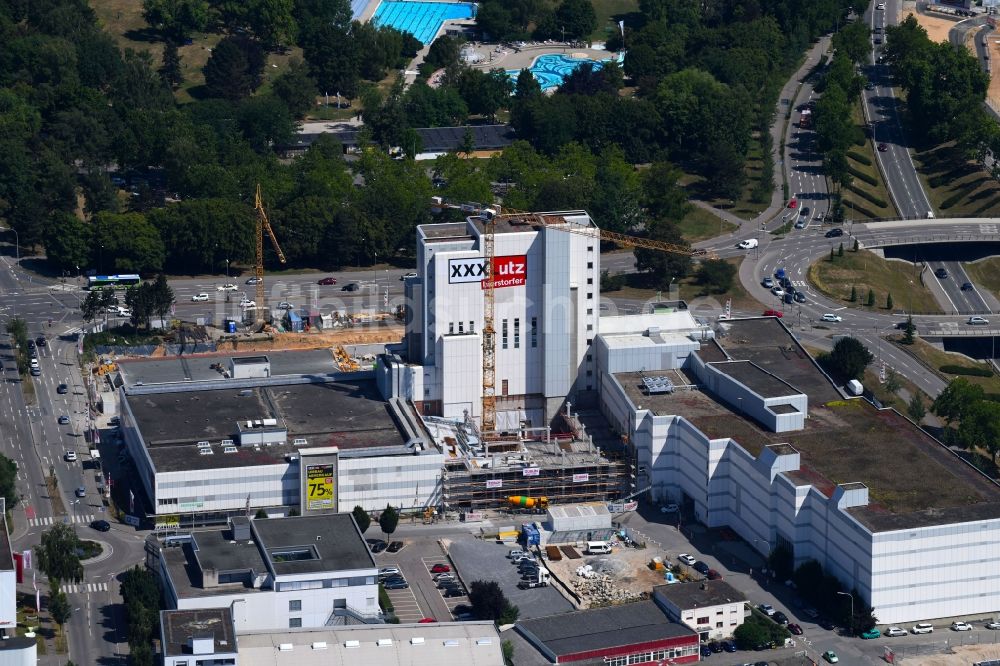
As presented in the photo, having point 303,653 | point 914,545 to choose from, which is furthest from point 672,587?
point 303,653

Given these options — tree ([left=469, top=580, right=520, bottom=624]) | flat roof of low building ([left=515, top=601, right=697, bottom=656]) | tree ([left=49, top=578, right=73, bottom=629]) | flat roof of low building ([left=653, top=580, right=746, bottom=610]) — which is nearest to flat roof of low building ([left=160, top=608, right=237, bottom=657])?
tree ([left=49, top=578, right=73, bottom=629])

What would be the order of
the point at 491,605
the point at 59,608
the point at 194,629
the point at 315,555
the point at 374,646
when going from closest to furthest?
1. the point at 194,629
2. the point at 374,646
3. the point at 59,608
4. the point at 491,605
5. the point at 315,555

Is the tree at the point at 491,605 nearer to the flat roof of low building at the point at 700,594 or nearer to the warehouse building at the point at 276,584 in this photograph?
the warehouse building at the point at 276,584

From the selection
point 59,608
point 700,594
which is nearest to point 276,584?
point 59,608

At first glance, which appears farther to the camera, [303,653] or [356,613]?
[356,613]

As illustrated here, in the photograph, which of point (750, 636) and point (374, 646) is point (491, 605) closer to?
point (374, 646)

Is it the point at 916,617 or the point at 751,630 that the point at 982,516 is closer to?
the point at 916,617

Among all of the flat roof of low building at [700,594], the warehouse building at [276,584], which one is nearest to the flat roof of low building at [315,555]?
the warehouse building at [276,584]
